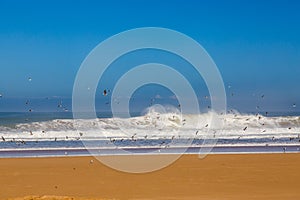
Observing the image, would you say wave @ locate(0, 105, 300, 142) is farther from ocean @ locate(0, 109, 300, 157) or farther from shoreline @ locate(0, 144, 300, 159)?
shoreline @ locate(0, 144, 300, 159)

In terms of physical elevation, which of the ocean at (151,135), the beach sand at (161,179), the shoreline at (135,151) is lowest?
the beach sand at (161,179)

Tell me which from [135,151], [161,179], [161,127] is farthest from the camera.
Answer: [161,127]

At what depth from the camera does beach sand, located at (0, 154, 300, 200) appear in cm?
1323

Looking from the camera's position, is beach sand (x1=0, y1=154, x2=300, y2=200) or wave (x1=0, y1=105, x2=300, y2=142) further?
wave (x1=0, y1=105, x2=300, y2=142)

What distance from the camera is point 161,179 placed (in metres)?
15.6

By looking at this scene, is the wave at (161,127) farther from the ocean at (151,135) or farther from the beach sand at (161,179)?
the beach sand at (161,179)

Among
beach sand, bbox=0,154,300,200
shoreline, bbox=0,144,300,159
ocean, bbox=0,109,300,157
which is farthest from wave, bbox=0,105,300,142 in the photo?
beach sand, bbox=0,154,300,200

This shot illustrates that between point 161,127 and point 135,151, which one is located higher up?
point 161,127

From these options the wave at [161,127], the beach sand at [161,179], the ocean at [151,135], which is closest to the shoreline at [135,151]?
the ocean at [151,135]

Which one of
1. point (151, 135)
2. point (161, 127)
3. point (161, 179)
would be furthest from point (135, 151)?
point (161, 127)

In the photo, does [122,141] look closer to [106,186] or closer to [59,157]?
[59,157]

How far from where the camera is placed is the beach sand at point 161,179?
43.4 feet

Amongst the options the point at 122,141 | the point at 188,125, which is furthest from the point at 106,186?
the point at 188,125

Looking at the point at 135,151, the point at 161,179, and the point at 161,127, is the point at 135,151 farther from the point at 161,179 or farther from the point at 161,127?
the point at 161,127
